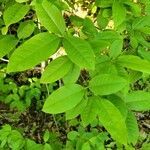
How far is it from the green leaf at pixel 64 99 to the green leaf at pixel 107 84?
55 millimetres

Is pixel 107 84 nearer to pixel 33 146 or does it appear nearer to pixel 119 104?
pixel 119 104

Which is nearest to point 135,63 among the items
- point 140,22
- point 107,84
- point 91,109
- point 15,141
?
point 107,84

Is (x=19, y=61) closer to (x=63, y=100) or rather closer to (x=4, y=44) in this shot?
(x=63, y=100)

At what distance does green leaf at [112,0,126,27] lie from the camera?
1.58 m

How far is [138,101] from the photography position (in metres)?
1.60

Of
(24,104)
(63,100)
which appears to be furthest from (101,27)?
(24,104)

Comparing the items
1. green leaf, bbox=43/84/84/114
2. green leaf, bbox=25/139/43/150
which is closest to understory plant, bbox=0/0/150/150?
green leaf, bbox=43/84/84/114

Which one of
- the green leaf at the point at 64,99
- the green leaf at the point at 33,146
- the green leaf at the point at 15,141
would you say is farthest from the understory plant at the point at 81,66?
the green leaf at the point at 15,141

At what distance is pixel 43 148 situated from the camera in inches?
94.3

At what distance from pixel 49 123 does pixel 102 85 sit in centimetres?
281

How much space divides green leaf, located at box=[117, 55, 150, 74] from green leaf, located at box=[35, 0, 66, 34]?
293 millimetres

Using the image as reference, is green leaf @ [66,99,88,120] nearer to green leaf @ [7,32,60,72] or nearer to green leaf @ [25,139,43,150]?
green leaf @ [7,32,60,72]

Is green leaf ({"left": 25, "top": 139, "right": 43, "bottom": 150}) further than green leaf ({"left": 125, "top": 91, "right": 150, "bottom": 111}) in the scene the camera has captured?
Yes

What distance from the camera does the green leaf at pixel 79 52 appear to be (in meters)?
1.13
